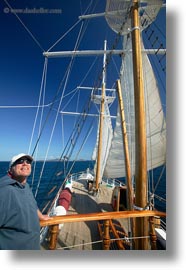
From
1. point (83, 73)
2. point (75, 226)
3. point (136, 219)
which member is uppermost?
point (83, 73)

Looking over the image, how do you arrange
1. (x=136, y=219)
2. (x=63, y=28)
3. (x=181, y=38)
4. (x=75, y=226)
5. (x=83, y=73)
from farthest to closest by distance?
(x=83, y=73) → (x=75, y=226) → (x=63, y=28) → (x=181, y=38) → (x=136, y=219)

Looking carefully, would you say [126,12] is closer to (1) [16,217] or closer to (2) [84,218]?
(2) [84,218]

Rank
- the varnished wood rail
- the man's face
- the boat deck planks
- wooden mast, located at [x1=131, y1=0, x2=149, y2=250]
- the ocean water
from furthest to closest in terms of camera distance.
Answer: the boat deck planks < the ocean water < wooden mast, located at [x1=131, y1=0, x2=149, y2=250] < the varnished wood rail < the man's face

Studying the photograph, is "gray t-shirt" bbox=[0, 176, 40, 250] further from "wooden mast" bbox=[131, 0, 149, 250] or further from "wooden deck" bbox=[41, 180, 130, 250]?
"wooden mast" bbox=[131, 0, 149, 250]

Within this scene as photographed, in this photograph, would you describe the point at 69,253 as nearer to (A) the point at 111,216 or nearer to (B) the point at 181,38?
(A) the point at 111,216

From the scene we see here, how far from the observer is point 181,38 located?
197 cm

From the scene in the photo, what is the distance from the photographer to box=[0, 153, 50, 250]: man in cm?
106

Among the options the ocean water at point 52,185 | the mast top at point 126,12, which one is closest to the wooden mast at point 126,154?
the ocean water at point 52,185

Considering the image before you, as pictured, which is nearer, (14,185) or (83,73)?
(14,185)

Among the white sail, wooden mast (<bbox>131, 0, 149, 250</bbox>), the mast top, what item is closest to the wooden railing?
wooden mast (<bbox>131, 0, 149, 250</bbox>)

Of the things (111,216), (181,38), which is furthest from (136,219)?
(181,38)

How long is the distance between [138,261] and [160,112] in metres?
1.86

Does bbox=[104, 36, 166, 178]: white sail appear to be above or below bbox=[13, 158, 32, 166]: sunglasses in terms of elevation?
above

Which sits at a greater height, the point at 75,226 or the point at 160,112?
the point at 160,112
